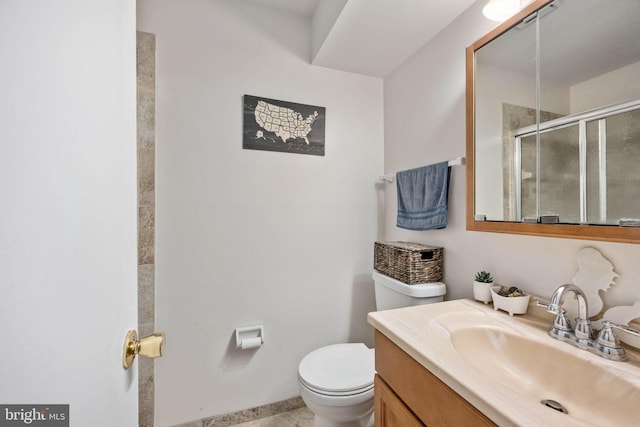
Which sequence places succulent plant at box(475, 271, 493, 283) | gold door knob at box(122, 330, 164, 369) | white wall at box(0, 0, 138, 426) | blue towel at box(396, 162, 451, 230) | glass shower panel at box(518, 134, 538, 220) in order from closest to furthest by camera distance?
white wall at box(0, 0, 138, 426) < gold door knob at box(122, 330, 164, 369) < glass shower panel at box(518, 134, 538, 220) < succulent plant at box(475, 271, 493, 283) < blue towel at box(396, 162, 451, 230)

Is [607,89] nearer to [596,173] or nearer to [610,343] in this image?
[596,173]

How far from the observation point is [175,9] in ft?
4.67

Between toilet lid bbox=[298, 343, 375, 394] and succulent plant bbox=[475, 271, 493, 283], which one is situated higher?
succulent plant bbox=[475, 271, 493, 283]

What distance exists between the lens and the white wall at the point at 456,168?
2.92ft

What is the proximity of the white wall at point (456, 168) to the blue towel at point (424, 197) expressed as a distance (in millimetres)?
49

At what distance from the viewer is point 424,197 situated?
1463 mm

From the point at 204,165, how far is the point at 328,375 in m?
1.26

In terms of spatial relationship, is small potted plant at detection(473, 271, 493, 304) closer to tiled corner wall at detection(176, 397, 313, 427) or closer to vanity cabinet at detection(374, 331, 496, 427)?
vanity cabinet at detection(374, 331, 496, 427)

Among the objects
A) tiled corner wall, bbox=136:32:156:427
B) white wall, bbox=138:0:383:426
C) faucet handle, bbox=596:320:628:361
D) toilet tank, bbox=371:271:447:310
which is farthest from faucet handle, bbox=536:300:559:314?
tiled corner wall, bbox=136:32:156:427

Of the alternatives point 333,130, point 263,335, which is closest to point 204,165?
point 333,130

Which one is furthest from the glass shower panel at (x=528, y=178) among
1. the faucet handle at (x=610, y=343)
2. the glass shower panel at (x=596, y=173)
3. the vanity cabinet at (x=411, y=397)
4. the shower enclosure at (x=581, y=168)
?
the vanity cabinet at (x=411, y=397)

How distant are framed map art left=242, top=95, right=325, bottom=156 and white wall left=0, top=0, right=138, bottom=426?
1061 millimetres

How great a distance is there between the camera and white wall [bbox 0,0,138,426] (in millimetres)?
263

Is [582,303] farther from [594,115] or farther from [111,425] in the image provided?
[111,425]
